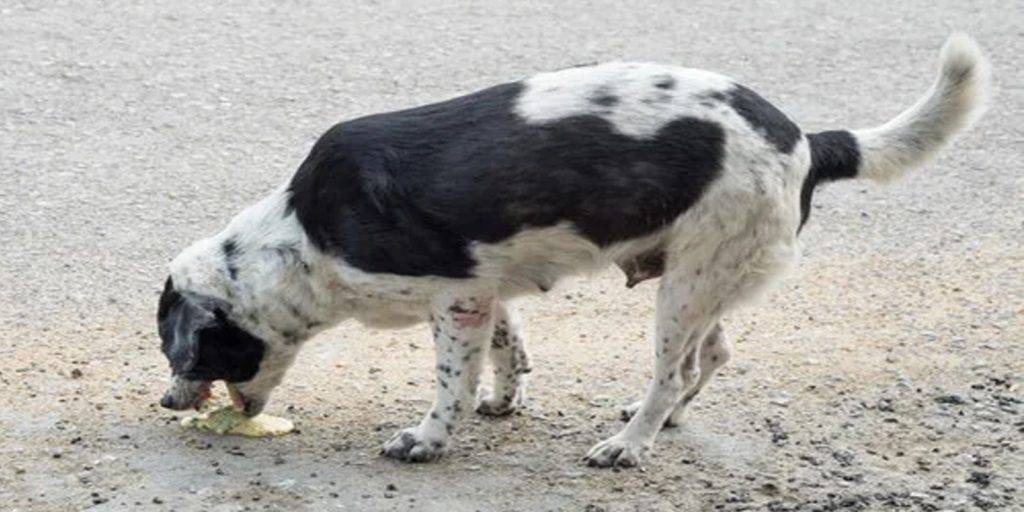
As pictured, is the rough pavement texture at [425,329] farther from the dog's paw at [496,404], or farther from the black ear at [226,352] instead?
the black ear at [226,352]

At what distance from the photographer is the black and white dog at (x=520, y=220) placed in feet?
19.8

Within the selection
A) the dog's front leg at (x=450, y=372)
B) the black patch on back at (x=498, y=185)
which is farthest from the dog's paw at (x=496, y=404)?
the black patch on back at (x=498, y=185)

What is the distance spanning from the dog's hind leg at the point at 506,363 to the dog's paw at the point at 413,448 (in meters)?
0.46

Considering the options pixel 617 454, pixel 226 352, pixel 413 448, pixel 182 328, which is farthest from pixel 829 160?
pixel 182 328

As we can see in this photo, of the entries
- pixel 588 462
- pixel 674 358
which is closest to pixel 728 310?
pixel 674 358

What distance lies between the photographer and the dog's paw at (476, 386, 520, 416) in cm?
677

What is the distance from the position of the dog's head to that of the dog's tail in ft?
6.70

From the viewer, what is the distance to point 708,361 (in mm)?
6715

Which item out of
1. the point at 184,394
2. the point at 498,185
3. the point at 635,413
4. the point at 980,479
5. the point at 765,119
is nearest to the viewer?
the point at 498,185

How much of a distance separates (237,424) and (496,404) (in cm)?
93

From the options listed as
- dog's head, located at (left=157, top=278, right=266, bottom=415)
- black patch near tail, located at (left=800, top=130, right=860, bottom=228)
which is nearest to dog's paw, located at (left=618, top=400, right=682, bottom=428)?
black patch near tail, located at (left=800, top=130, right=860, bottom=228)

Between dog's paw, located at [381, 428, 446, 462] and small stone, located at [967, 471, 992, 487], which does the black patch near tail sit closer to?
small stone, located at [967, 471, 992, 487]

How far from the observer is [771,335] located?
7645 millimetres

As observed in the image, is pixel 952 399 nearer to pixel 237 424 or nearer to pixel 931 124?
pixel 931 124
